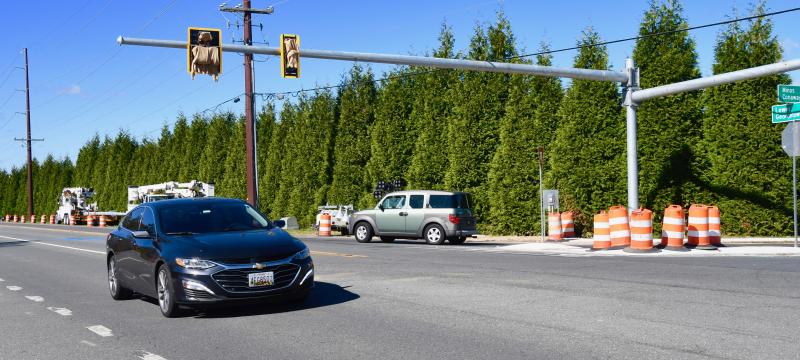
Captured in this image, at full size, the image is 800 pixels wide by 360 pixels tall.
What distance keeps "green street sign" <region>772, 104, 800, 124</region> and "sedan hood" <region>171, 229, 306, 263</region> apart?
14.3m

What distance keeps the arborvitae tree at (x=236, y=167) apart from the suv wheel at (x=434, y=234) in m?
24.4

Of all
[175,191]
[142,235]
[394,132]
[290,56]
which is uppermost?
[290,56]

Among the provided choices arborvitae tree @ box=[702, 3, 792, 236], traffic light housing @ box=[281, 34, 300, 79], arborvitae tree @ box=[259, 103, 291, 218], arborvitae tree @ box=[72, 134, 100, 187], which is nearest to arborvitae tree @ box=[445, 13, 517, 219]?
arborvitae tree @ box=[702, 3, 792, 236]

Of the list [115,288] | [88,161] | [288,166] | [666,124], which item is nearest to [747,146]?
[666,124]

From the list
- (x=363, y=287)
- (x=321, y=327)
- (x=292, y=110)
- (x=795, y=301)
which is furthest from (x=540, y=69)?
(x=292, y=110)

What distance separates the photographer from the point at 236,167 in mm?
48594

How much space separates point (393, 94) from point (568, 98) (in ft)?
32.3

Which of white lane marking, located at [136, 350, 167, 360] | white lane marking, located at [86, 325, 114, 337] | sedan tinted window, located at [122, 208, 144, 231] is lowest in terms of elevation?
white lane marking, located at [86, 325, 114, 337]

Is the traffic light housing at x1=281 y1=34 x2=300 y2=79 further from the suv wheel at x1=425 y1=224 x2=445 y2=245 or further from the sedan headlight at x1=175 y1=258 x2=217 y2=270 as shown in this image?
the sedan headlight at x1=175 y1=258 x2=217 y2=270

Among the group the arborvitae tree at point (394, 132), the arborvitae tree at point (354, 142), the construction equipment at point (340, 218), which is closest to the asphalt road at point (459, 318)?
the construction equipment at point (340, 218)

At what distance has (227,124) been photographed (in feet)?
171

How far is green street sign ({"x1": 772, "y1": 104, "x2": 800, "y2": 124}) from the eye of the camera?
62.5 ft

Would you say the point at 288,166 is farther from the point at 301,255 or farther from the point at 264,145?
the point at 301,255

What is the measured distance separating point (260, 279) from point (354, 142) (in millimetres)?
28293
